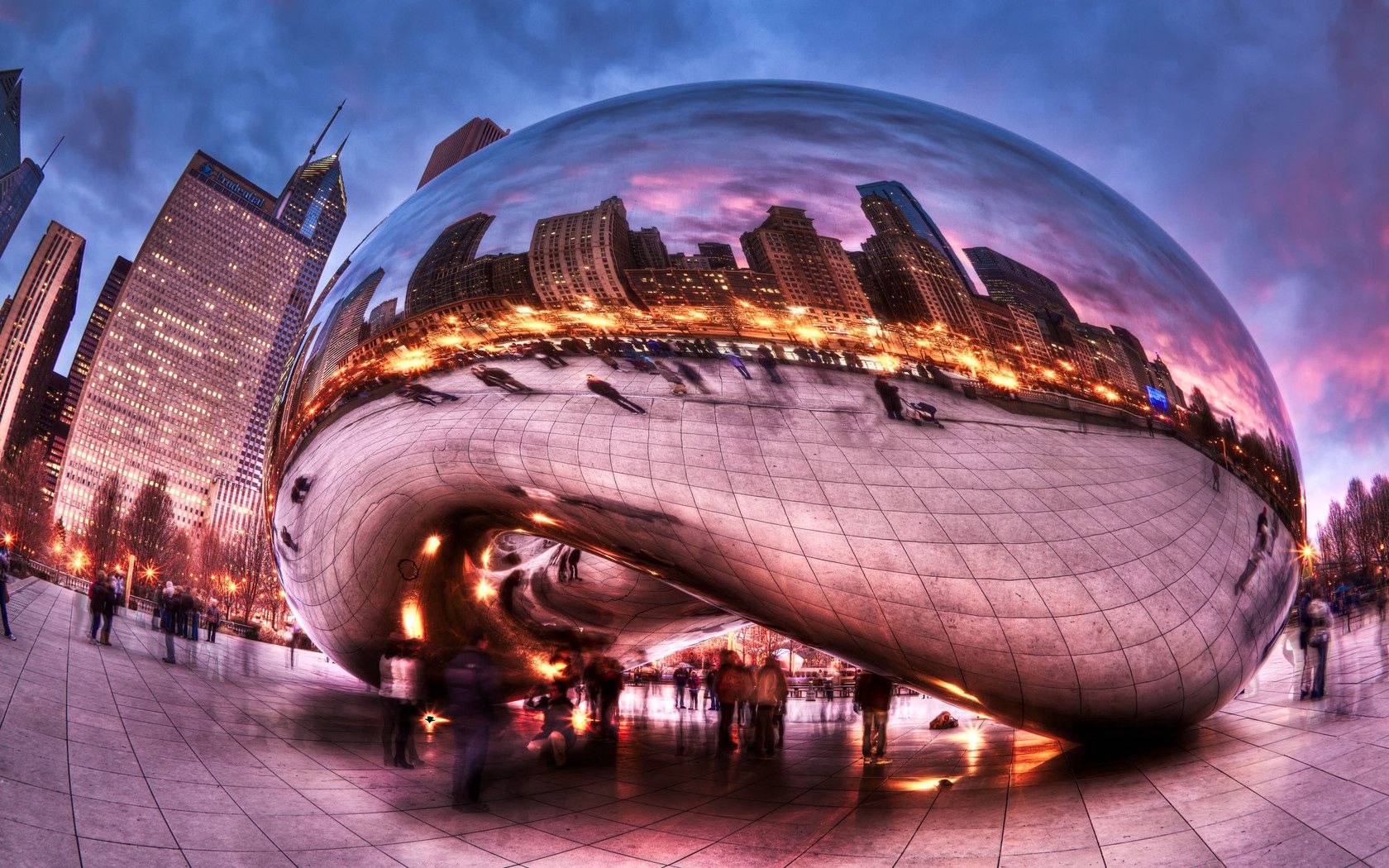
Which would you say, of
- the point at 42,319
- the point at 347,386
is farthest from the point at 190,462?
the point at 347,386

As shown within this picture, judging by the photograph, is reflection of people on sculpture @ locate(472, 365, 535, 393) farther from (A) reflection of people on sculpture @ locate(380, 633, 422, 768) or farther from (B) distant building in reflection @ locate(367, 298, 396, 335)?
(A) reflection of people on sculpture @ locate(380, 633, 422, 768)

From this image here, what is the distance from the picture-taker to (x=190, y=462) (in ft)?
422

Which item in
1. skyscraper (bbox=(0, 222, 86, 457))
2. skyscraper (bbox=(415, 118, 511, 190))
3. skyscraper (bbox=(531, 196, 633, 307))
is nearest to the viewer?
skyscraper (bbox=(531, 196, 633, 307))

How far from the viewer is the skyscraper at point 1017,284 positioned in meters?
2.36

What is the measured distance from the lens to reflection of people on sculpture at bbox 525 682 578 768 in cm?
309

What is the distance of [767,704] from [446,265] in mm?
3359

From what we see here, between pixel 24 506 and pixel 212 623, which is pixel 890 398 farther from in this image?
pixel 24 506

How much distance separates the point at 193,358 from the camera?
434ft

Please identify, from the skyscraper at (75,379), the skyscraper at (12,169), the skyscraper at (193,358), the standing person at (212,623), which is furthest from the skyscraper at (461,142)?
the standing person at (212,623)

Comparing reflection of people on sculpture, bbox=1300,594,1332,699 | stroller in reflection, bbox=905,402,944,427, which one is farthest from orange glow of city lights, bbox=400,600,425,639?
reflection of people on sculpture, bbox=1300,594,1332,699

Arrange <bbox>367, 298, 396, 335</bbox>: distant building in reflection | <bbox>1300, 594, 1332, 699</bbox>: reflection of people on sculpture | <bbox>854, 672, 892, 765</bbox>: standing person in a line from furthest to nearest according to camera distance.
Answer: <bbox>1300, 594, 1332, 699</bbox>: reflection of people on sculpture
<bbox>854, 672, 892, 765</bbox>: standing person
<bbox>367, 298, 396, 335</bbox>: distant building in reflection

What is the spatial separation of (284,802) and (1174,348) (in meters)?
3.34

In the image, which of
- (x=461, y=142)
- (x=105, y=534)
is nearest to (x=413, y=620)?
(x=105, y=534)

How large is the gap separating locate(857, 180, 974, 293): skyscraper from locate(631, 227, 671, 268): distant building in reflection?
74 cm
